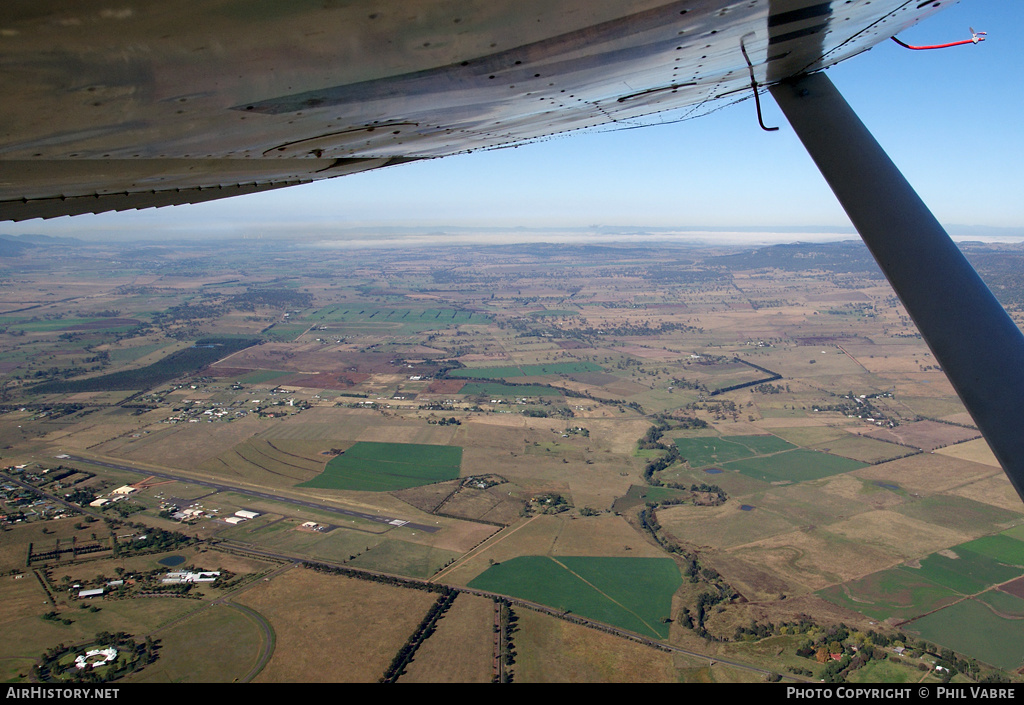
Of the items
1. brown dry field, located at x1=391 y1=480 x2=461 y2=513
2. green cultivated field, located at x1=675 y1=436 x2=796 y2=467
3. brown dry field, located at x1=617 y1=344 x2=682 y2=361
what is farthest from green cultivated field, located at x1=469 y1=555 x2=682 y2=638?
brown dry field, located at x1=617 y1=344 x2=682 y2=361

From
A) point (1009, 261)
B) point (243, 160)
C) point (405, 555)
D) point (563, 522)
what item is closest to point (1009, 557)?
point (563, 522)

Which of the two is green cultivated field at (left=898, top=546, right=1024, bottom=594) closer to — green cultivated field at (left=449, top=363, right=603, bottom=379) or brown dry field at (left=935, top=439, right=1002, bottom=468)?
brown dry field at (left=935, top=439, right=1002, bottom=468)

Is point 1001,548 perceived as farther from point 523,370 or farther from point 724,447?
point 523,370

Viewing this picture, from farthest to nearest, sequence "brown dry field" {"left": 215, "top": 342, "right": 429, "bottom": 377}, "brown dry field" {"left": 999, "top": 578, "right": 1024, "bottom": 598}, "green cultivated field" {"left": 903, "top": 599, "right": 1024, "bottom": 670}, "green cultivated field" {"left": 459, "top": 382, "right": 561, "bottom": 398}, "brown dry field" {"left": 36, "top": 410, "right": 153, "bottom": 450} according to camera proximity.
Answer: "brown dry field" {"left": 215, "top": 342, "right": 429, "bottom": 377} → "green cultivated field" {"left": 459, "top": 382, "right": 561, "bottom": 398} → "brown dry field" {"left": 36, "top": 410, "right": 153, "bottom": 450} → "brown dry field" {"left": 999, "top": 578, "right": 1024, "bottom": 598} → "green cultivated field" {"left": 903, "top": 599, "right": 1024, "bottom": 670}

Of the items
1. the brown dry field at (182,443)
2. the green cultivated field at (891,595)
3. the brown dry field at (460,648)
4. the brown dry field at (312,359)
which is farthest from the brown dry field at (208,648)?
the brown dry field at (312,359)

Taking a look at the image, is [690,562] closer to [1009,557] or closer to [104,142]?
[1009,557]

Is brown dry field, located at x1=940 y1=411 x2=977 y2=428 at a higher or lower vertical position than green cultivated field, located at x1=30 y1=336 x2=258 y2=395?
lower
